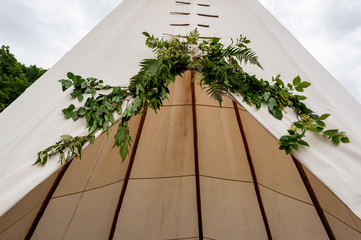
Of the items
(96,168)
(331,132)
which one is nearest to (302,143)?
(331,132)

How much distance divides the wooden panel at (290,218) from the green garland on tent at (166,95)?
6.66ft

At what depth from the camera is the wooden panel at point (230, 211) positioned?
2910 millimetres

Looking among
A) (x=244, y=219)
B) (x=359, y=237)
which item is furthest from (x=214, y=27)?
(x=359, y=237)

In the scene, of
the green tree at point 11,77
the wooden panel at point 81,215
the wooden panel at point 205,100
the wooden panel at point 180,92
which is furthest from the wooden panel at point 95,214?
the green tree at point 11,77

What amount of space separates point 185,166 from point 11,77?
1400cm

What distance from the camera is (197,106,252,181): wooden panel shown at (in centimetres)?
288

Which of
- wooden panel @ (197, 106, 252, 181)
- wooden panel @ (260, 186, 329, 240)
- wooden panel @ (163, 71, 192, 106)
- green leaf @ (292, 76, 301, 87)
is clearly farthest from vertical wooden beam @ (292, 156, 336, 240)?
wooden panel @ (163, 71, 192, 106)

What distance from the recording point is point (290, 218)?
8.92 ft

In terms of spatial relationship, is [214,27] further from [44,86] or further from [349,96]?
[44,86]

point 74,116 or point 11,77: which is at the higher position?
point 11,77

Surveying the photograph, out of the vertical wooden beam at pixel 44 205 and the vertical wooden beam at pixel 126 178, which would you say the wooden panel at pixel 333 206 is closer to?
the vertical wooden beam at pixel 126 178

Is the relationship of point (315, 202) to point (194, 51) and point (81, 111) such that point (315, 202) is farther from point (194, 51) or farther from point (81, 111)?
point (81, 111)

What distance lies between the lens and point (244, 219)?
292 cm

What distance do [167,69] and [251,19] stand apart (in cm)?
136
